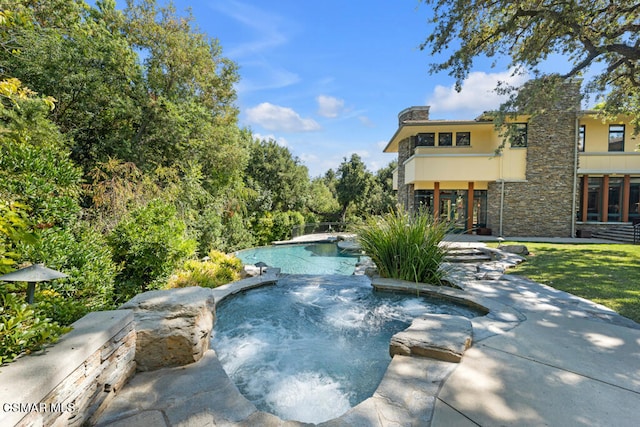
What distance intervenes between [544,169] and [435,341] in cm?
1593

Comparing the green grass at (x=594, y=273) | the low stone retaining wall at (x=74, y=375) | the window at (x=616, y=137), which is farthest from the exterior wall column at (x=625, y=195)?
the low stone retaining wall at (x=74, y=375)

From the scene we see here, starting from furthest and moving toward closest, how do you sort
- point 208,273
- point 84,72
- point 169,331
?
point 84,72 < point 208,273 < point 169,331

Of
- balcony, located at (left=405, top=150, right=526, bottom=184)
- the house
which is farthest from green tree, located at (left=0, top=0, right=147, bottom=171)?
balcony, located at (left=405, top=150, right=526, bottom=184)

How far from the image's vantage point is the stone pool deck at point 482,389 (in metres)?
1.99

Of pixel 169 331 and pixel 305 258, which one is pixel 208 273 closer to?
pixel 169 331

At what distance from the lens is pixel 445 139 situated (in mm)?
15891

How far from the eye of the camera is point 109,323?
2387 millimetres

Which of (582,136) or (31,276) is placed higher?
(582,136)

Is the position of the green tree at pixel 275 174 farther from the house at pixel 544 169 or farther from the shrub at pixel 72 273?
the shrub at pixel 72 273

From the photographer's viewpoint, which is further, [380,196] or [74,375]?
[380,196]

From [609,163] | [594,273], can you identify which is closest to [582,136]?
[609,163]

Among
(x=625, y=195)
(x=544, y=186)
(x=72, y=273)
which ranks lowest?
(x=72, y=273)

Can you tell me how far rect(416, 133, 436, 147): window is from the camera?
629 inches

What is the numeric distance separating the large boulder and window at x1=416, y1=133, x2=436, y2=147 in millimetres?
15516
